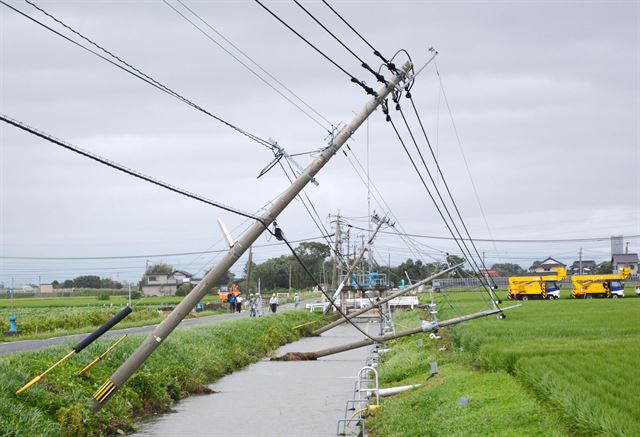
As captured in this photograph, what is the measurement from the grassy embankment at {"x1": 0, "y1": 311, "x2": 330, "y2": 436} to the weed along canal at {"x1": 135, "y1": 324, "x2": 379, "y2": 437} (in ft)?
2.03

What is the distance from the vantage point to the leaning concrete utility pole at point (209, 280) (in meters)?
16.5

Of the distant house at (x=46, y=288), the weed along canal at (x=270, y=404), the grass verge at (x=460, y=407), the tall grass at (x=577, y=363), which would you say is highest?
the distant house at (x=46, y=288)

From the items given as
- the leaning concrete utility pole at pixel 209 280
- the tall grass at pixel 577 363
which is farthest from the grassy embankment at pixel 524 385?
the leaning concrete utility pole at pixel 209 280

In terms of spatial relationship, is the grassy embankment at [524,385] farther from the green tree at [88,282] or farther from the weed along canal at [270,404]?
the green tree at [88,282]

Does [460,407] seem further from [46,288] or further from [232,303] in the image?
[46,288]

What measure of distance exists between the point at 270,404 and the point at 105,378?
6.00 metres

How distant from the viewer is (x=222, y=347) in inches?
1350

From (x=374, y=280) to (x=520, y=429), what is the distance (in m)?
53.0

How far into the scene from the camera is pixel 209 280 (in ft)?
55.8

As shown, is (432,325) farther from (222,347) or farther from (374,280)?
(374,280)

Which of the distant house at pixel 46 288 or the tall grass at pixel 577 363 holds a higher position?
the distant house at pixel 46 288

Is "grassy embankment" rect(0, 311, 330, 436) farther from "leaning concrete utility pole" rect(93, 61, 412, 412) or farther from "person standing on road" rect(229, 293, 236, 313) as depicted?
"person standing on road" rect(229, 293, 236, 313)

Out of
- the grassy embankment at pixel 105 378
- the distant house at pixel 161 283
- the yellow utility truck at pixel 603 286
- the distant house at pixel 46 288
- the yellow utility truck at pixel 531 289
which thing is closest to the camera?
the grassy embankment at pixel 105 378

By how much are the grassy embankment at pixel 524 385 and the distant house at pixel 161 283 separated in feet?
336
